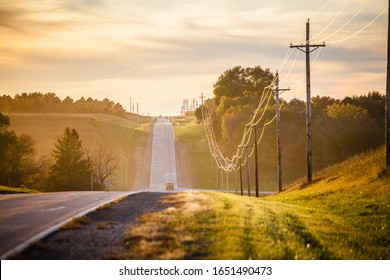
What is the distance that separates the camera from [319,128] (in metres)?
107

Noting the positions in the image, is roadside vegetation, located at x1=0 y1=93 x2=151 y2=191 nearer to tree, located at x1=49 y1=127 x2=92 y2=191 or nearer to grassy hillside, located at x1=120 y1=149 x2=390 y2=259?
tree, located at x1=49 y1=127 x2=92 y2=191

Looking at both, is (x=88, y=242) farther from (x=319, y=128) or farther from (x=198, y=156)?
(x=198, y=156)

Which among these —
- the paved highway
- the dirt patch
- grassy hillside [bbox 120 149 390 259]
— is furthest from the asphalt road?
the paved highway

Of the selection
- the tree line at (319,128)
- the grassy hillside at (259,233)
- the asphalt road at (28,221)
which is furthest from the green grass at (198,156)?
the asphalt road at (28,221)

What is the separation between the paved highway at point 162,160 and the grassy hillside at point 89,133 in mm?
3957

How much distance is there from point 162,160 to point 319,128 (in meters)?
35.0

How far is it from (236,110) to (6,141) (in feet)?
206

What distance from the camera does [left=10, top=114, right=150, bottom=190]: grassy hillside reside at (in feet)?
403

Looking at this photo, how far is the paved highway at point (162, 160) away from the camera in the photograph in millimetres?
95750

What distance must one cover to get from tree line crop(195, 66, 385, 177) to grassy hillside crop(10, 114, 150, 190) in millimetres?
22801

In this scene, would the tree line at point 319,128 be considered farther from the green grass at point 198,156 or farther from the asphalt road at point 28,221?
the asphalt road at point 28,221

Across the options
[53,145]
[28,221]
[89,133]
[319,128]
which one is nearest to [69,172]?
[53,145]

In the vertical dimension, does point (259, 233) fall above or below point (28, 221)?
below
